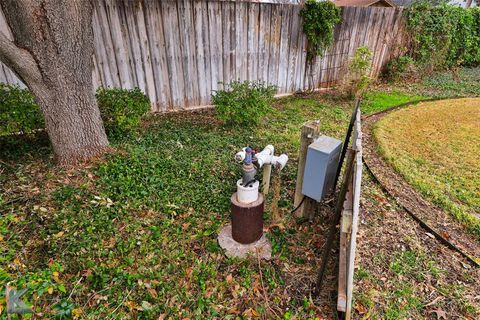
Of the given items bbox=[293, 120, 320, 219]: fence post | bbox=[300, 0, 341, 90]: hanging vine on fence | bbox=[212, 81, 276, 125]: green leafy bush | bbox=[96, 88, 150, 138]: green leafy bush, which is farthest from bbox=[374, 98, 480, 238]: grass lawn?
bbox=[96, 88, 150, 138]: green leafy bush

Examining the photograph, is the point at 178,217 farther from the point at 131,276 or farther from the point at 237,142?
the point at 237,142

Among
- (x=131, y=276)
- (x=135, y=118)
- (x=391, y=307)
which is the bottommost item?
(x=391, y=307)

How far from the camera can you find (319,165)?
9.06 feet

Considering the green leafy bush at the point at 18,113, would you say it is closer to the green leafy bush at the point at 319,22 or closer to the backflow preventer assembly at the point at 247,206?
the backflow preventer assembly at the point at 247,206

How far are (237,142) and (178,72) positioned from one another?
230 cm

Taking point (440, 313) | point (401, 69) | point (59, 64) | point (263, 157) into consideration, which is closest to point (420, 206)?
point (440, 313)

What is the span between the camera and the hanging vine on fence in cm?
671

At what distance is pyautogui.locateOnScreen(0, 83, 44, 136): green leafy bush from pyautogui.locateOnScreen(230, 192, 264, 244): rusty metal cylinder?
303 cm

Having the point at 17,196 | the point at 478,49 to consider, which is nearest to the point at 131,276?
the point at 17,196

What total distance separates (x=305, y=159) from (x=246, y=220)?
935mm

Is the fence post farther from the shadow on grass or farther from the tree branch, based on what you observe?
the shadow on grass

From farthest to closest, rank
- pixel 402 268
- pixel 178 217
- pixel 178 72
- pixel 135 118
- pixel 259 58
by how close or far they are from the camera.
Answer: pixel 259 58 < pixel 178 72 < pixel 135 118 < pixel 178 217 < pixel 402 268

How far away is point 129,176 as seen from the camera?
353 centimetres

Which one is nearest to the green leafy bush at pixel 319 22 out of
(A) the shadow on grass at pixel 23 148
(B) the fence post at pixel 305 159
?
(B) the fence post at pixel 305 159
